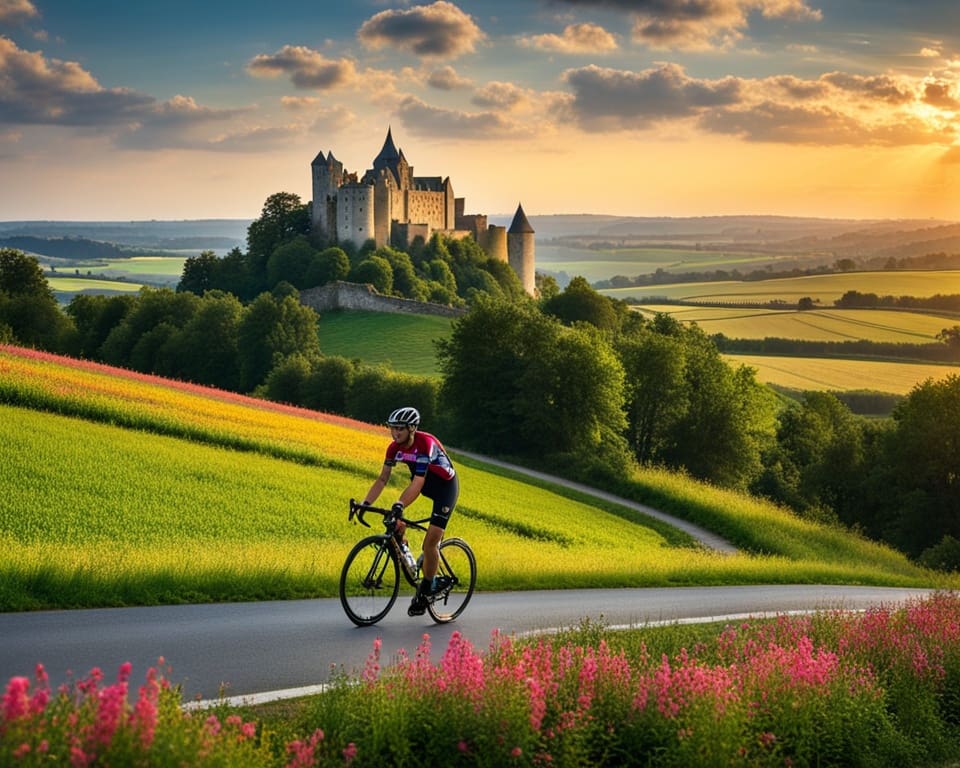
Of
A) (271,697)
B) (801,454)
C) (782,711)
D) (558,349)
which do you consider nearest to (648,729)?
(782,711)

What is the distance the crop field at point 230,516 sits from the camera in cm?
1468

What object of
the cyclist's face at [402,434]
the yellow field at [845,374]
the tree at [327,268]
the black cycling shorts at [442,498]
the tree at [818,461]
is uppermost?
the tree at [327,268]

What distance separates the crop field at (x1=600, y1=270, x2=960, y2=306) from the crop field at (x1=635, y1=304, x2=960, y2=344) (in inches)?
381

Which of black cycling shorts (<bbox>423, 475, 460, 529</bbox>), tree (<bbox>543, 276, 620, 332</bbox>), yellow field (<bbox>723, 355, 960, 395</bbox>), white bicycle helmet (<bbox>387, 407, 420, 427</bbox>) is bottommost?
yellow field (<bbox>723, 355, 960, 395</bbox>)

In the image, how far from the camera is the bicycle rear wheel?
13.2m

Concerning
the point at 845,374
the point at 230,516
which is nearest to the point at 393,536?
the point at 230,516

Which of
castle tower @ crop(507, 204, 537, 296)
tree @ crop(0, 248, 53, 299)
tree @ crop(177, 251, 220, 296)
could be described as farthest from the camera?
castle tower @ crop(507, 204, 537, 296)

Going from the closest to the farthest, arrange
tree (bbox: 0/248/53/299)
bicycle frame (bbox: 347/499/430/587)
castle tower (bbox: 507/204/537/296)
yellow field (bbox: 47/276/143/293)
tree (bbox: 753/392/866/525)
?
bicycle frame (bbox: 347/499/430/587), tree (bbox: 753/392/866/525), tree (bbox: 0/248/53/299), castle tower (bbox: 507/204/537/296), yellow field (bbox: 47/276/143/293)

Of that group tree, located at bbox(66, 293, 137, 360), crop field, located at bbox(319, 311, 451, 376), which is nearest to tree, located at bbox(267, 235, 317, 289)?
crop field, located at bbox(319, 311, 451, 376)

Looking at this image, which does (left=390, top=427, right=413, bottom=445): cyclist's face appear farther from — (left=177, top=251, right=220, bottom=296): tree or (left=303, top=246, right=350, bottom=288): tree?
(left=177, top=251, right=220, bottom=296): tree

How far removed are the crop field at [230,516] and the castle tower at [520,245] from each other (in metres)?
113

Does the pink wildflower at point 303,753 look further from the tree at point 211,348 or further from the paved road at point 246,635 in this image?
the tree at point 211,348

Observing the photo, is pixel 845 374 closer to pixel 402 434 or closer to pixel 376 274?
pixel 376 274

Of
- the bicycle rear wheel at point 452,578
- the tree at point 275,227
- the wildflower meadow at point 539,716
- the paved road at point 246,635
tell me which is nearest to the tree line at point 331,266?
the tree at point 275,227
